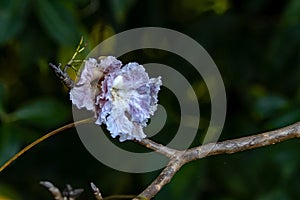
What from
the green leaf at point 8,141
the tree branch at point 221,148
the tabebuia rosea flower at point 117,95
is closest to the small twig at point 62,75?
the tabebuia rosea flower at point 117,95

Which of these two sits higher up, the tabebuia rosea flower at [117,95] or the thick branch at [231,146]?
the tabebuia rosea flower at [117,95]

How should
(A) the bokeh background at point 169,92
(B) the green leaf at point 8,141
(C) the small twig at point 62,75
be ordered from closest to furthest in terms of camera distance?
(C) the small twig at point 62,75
(B) the green leaf at point 8,141
(A) the bokeh background at point 169,92

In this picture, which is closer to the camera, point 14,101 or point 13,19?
point 13,19

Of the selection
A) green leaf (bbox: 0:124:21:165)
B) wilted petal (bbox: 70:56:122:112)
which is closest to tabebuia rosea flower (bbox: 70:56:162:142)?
wilted petal (bbox: 70:56:122:112)

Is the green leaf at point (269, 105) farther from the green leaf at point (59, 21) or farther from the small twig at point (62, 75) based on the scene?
the small twig at point (62, 75)

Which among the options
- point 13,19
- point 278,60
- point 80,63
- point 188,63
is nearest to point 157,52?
point 188,63

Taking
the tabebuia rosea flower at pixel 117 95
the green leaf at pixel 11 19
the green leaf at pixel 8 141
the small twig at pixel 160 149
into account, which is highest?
the green leaf at pixel 11 19

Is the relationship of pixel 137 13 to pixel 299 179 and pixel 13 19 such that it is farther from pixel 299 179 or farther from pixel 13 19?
pixel 299 179
